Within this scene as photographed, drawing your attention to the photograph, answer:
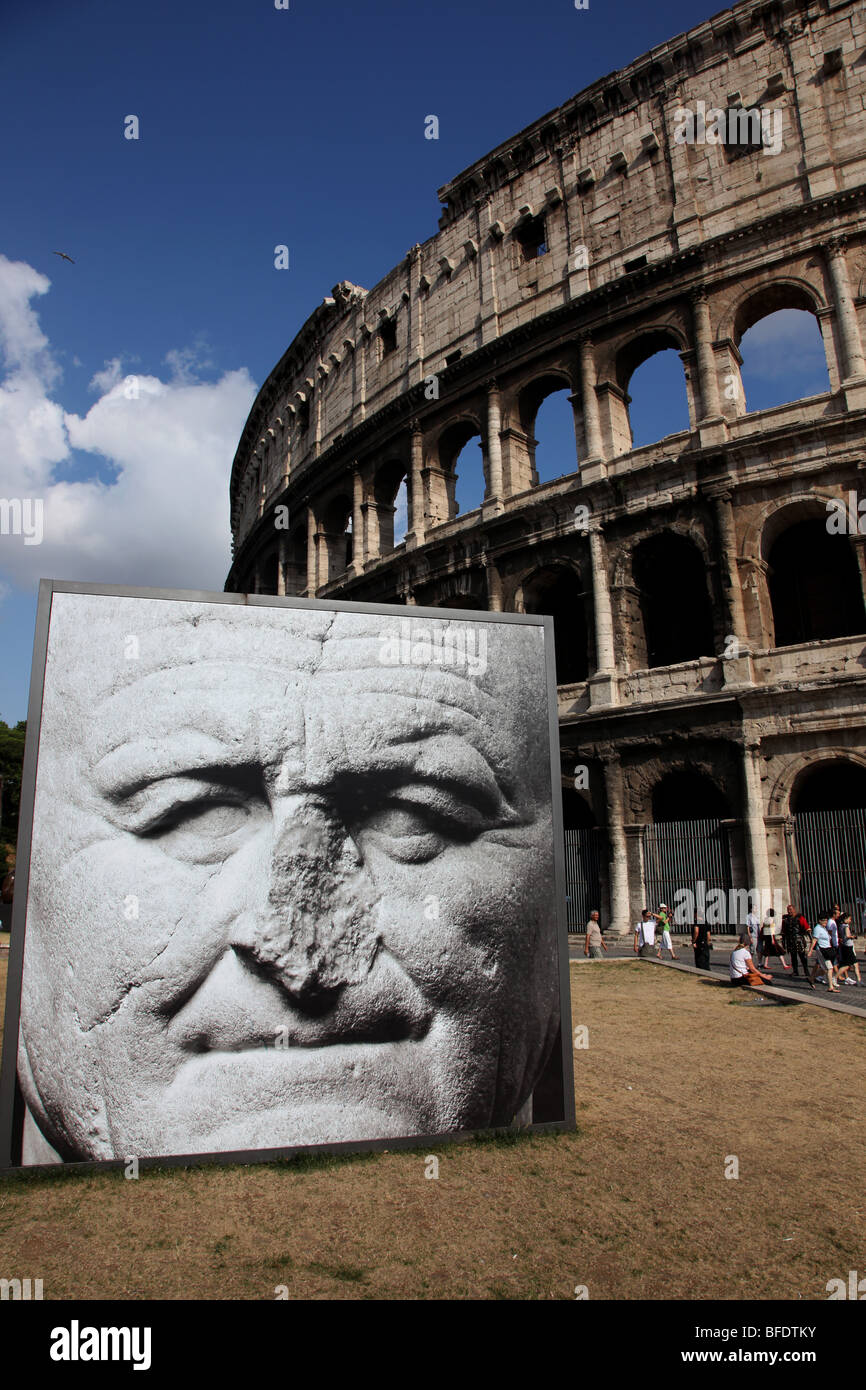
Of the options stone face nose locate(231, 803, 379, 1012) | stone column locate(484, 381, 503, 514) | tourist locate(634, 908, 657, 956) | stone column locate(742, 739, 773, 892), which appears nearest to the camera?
stone face nose locate(231, 803, 379, 1012)

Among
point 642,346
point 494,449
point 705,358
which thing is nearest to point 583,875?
point 494,449

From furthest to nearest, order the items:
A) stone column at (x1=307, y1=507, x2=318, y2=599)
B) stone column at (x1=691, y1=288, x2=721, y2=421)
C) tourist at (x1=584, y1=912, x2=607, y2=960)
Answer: stone column at (x1=307, y1=507, x2=318, y2=599) < stone column at (x1=691, y1=288, x2=721, y2=421) < tourist at (x1=584, y1=912, x2=607, y2=960)

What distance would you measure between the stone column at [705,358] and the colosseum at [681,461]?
4cm

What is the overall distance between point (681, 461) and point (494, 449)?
15.9 ft

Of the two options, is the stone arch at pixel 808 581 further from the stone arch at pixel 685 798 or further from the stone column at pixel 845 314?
the stone arch at pixel 685 798

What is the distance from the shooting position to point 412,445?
70.9ft

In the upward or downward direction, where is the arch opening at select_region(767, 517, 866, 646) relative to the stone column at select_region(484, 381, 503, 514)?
downward

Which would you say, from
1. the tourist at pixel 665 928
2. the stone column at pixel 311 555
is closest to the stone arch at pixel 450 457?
the stone column at pixel 311 555

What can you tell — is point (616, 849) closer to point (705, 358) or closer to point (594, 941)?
point (594, 941)

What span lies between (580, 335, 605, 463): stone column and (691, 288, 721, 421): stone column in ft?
7.31

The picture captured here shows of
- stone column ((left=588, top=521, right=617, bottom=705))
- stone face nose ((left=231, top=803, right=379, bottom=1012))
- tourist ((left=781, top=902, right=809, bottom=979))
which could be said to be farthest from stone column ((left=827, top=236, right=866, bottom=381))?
stone face nose ((left=231, top=803, right=379, bottom=1012))

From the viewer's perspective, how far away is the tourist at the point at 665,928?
45.8 ft

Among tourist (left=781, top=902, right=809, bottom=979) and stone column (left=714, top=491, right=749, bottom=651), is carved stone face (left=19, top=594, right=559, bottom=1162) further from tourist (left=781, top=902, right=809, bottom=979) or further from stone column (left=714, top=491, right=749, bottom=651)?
stone column (left=714, top=491, right=749, bottom=651)

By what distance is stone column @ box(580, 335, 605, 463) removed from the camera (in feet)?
58.2
